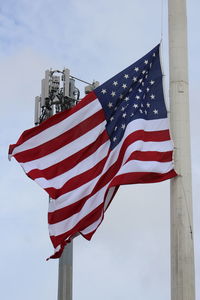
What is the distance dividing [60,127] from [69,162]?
0.68 metres

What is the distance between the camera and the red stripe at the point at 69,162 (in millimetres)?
13625

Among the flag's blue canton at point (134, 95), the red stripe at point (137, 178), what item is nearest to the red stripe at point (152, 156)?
the red stripe at point (137, 178)

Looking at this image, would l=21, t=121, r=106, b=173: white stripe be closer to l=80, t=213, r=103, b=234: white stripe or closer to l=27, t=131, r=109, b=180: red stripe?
l=27, t=131, r=109, b=180: red stripe

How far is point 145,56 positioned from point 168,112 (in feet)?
3.86

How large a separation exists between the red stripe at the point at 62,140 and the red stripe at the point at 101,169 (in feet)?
2.48

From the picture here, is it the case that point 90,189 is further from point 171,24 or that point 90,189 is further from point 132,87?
point 171,24

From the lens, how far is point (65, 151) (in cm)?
1410

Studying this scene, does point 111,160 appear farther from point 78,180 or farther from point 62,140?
point 62,140

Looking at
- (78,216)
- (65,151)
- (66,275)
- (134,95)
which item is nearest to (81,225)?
(78,216)

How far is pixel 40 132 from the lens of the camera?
14.5 meters

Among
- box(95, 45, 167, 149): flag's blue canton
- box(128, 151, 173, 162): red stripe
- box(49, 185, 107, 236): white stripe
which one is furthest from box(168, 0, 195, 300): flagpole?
box(49, 185, 107, 236): white stripe

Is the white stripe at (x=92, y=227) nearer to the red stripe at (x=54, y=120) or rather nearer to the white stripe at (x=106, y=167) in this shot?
the white stripe at (x=106, y=167)

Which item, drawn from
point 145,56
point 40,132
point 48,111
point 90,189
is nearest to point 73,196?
point 90,189

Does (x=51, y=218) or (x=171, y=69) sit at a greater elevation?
(x=171, y=69)
